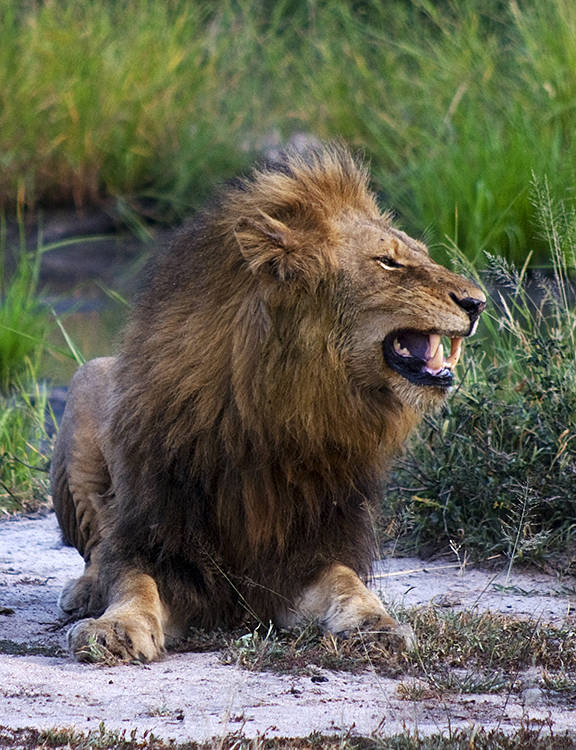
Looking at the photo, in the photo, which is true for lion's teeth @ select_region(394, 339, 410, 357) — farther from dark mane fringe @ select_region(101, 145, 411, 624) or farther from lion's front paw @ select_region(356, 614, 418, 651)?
lion's front paw @ select_region(356, 614, 418, 651)

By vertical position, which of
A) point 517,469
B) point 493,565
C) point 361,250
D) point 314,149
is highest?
point 314,149

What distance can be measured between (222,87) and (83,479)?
1022 centimetres

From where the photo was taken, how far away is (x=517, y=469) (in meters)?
4.68

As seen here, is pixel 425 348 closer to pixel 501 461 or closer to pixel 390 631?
pixel 390 631

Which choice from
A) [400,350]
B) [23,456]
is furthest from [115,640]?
[23,456]

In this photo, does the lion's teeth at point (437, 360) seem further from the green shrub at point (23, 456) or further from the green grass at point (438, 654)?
the green shrub at point (23, 456)

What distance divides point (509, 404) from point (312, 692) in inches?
86.2

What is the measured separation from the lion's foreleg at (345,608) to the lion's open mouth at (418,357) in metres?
0.59

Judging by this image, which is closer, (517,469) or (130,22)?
(517,469)

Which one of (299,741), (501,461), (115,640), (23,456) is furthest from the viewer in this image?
(23,456)

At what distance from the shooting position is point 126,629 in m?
3.38

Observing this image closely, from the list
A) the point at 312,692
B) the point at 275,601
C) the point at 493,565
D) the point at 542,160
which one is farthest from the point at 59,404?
the point at 312,692

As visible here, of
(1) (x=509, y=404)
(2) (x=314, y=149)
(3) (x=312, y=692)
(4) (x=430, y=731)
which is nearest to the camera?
(4) (x=430, y=731)

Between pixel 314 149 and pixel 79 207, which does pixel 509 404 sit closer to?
pixel 314 149
